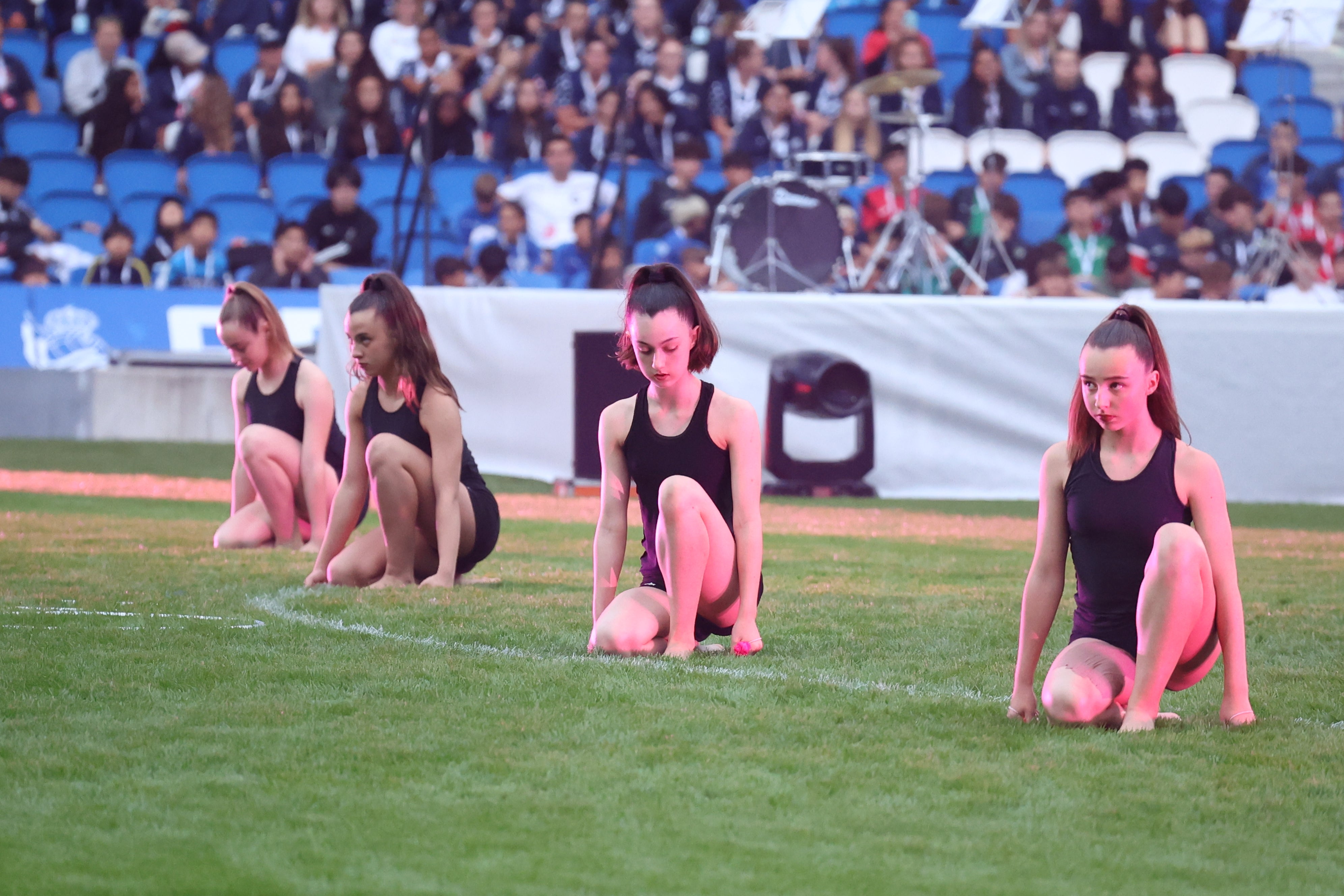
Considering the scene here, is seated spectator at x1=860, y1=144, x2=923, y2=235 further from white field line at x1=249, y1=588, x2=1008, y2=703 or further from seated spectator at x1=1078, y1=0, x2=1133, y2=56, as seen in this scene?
white field line at x1=249, y1=588, x2=1008, y2=703

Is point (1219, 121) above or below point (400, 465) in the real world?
above

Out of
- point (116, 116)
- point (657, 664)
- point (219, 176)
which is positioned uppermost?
point (116, 116)

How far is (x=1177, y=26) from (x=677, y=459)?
598 inches

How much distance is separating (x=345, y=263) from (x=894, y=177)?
16.4ft

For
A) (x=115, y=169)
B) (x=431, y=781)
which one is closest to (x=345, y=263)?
(x=115, y=169)

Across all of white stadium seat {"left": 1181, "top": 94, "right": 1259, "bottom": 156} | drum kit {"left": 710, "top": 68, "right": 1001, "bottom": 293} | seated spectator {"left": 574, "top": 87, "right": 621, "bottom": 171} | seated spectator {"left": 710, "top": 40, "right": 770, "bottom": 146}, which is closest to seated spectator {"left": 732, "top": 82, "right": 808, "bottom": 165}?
seated spectator {"left": 710, "top": 40, "right": 770, "bottom": 146}

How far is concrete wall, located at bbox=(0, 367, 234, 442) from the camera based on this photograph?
1399 centimetres

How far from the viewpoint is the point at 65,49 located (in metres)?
18.0

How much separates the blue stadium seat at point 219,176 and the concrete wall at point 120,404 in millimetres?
3045

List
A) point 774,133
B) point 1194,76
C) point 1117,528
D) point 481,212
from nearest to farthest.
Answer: point 1117,528
point 481,212
point 774,133
point 1194,76

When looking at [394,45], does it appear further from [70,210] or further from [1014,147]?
[1014,147]

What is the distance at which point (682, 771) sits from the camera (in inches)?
147

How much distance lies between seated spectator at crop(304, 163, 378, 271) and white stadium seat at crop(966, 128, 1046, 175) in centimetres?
602

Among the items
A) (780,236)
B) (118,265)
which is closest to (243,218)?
(118,265)
